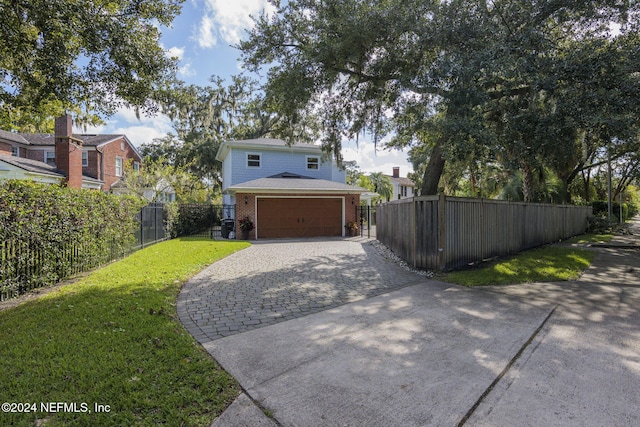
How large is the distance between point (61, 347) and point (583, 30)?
12519 millimetres

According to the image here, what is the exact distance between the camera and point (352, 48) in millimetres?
8273

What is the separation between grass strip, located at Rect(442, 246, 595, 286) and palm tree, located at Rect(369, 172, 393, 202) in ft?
110

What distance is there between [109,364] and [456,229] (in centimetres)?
714

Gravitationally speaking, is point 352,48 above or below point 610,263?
above

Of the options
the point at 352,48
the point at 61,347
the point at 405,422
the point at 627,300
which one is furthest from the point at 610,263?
the point at 61,347

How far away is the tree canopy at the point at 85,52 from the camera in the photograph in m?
5.89

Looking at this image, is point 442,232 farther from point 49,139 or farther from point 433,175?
point 49,139

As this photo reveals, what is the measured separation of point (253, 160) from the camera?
19.8 m

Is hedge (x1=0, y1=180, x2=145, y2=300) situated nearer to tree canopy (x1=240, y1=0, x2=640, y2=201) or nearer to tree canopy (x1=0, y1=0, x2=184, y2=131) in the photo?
tree canopy (x1=0, y1=0, x2=184, y2=131)

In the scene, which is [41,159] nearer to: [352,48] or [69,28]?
[69,28]

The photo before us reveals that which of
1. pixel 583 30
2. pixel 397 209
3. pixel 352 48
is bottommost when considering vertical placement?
pixel 397 209

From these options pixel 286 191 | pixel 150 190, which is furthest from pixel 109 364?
pixel 150 190

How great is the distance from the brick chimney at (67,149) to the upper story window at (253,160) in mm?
8875

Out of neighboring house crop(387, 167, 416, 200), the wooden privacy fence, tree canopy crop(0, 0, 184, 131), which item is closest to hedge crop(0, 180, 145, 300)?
tree canopy crop(0, 0, 184, 131)
